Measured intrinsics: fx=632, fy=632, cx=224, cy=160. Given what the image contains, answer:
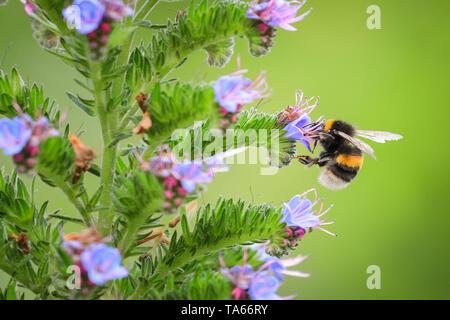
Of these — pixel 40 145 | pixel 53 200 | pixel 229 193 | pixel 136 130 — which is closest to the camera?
pixel 40 145

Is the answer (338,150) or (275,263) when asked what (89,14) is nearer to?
(275,263)

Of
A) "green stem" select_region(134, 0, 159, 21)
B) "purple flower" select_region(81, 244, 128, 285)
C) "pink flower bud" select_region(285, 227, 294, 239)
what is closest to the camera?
"purple flower" select_region(81, 244, 128, 285)

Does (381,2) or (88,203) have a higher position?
(381,2)

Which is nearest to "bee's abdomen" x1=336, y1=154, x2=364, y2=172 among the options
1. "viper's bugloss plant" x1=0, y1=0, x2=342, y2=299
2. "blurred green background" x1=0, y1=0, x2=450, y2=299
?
"viper's bugloss plant" x1=0, y1=0, x2=342, y2=299

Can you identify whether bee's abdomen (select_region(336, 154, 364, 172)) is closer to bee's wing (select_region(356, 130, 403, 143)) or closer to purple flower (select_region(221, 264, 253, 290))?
bee's wing (select_region(356, 130, 403, 143))

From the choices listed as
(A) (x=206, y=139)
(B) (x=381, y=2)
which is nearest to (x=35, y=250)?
(A) (x=206, y=139)

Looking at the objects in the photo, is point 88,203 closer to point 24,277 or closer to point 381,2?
point 24,277

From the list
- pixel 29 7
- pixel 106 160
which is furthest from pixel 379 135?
pixel 29 7
